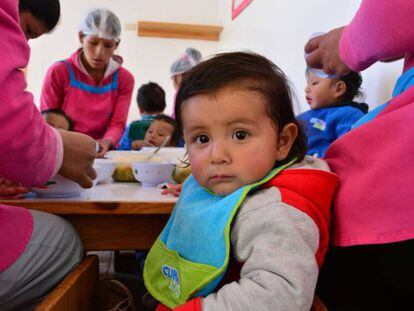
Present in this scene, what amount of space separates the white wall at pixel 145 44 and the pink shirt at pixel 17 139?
3.84 meters

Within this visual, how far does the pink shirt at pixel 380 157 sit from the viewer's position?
493 mm

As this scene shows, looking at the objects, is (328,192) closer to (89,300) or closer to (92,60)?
(89,300)

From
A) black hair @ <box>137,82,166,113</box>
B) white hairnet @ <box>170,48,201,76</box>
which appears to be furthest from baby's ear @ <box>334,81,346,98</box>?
white hairnet @ <box>170,48,201,76</box>

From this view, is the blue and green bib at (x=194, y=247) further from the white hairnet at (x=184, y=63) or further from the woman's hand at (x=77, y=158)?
the white hairnet at (x=184, y=63)

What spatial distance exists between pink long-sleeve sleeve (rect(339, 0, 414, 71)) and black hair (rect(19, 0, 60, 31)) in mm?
868

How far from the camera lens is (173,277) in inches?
25.7

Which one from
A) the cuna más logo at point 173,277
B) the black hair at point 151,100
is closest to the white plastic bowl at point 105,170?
the cuna más logo at point 173,277

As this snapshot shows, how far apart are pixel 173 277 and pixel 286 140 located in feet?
1.07

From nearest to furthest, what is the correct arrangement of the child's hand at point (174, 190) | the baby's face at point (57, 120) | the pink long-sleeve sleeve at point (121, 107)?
the child's hand at point (174, 190) → the baby's face at point (57, 120) → the pink long-sleeve sleeve at point (121, 107)

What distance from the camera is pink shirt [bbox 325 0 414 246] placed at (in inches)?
19.4

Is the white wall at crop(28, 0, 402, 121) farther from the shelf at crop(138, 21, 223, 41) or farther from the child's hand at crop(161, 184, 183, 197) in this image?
the child's hand at crop(161, 184, 183, 197)

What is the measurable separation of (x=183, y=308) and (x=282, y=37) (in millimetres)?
1985

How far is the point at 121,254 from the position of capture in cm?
196

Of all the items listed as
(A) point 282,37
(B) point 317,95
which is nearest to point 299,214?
(B) point 317,95
